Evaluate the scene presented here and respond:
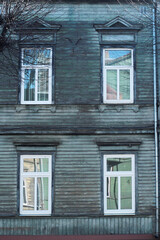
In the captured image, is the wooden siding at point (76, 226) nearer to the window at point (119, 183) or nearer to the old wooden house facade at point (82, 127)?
the old wooden house facade at point (82, 127)

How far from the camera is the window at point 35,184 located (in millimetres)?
11609

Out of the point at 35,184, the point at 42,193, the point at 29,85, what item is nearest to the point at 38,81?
the point at 29,85

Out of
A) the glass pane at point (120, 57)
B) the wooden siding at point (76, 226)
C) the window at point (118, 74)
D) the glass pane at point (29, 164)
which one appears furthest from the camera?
the glass pane at point (120, 57)

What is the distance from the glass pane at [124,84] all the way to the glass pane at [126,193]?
2585mm

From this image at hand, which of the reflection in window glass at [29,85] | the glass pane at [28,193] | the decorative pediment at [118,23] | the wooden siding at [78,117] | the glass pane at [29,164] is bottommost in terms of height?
the glass pane at [28,193]

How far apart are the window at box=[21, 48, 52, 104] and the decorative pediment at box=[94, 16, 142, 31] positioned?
68.9 inches

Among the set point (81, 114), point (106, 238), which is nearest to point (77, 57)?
point (81, 114)

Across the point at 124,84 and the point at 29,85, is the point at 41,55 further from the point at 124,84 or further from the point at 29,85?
the point at 124,84

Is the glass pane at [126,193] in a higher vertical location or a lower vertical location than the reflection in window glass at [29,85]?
lower

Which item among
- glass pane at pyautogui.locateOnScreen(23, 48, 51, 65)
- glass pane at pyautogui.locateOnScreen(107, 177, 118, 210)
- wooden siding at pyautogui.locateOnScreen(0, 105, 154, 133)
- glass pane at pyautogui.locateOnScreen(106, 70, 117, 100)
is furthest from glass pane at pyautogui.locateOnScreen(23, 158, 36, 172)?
glass pane at pyautogui.locateOnScreen(106, 70, 117, 100)

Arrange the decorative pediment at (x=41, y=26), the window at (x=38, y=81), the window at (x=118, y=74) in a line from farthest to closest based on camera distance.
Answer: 1. the window at (x=118, y=74)
2. the window at (x=38, y=81)
3. the decorative pediment at (x=41, y=26)

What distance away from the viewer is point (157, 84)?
12.0 metres

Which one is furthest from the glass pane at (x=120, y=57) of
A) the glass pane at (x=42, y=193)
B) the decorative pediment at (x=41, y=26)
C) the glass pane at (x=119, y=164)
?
the glass pane at (x=42, y=193)

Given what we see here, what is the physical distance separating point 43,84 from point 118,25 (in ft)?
9.87
